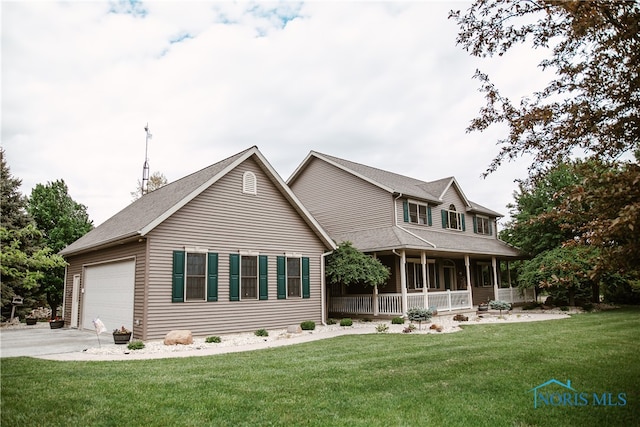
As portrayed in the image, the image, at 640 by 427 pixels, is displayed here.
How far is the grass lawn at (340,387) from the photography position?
553 centimetres

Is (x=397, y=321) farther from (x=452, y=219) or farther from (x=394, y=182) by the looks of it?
(x=452, y=219)

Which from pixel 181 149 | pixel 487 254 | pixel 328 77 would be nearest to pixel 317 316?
pixel 328 77

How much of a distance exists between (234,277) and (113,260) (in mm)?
4244

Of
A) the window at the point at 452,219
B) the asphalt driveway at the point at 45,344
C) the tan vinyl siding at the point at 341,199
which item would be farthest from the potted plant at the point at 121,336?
the window at the point at 452,219

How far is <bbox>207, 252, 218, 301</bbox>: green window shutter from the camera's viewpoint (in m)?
14.3

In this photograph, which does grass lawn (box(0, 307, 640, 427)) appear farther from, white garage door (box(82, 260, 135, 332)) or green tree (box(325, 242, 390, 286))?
green tree (box(325, 242, 390, 286))

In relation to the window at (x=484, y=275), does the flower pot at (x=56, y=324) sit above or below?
below

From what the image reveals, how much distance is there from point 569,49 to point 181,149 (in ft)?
96.0

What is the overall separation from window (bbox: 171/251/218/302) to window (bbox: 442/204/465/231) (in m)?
14.3

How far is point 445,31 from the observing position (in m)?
7.73

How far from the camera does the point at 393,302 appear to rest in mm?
19219

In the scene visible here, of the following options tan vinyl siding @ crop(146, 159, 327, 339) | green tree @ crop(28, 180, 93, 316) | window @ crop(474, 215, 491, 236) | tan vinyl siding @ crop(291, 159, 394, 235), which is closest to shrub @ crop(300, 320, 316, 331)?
tan vinyl siding @ crop(146, 159, 327, 339)

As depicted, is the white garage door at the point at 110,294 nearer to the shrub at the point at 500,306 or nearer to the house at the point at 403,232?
the house at the point at 403,232

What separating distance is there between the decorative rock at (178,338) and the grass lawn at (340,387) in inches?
102
